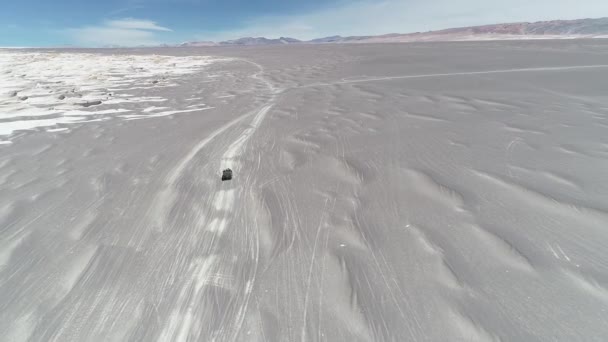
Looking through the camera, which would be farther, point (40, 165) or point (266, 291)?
point (40, 165)

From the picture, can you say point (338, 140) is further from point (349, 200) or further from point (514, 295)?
point (514, 295)

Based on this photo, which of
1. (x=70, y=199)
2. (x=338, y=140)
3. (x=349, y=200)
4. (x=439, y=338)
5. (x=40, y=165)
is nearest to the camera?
(x=439, y=338)

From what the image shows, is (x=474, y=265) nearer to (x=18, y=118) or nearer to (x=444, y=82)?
(x=444, y=82)

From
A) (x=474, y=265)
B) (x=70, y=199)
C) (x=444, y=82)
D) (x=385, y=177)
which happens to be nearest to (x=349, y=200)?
(x=385, y=177)

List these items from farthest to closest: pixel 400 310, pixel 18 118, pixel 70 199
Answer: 1. pixel 18 118
2. pixel 70 199
3. pixel 400 310

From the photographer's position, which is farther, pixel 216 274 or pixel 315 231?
pixel 315 231

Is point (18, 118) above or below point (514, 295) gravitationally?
above

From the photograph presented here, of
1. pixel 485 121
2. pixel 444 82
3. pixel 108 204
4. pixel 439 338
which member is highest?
pixel 444 82
